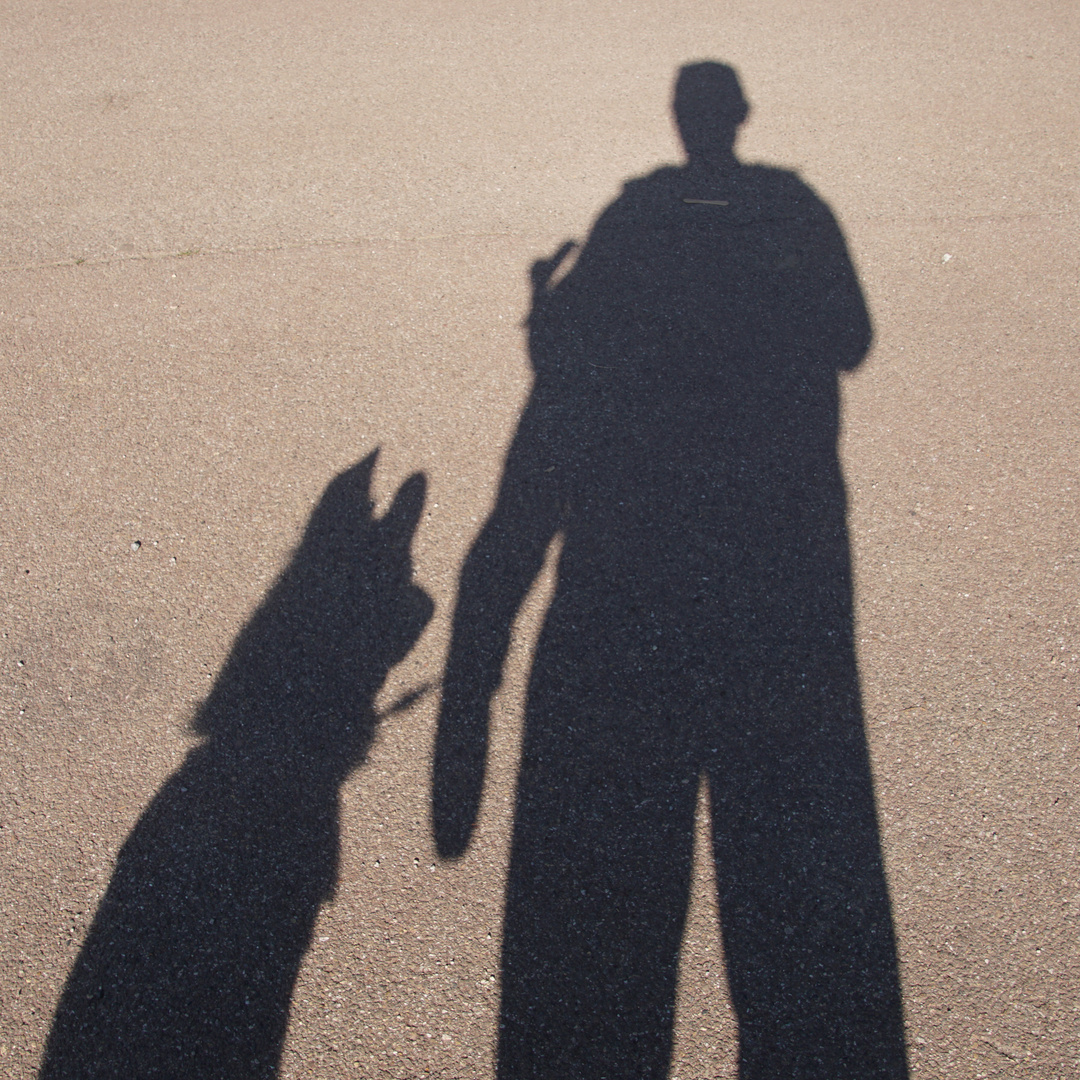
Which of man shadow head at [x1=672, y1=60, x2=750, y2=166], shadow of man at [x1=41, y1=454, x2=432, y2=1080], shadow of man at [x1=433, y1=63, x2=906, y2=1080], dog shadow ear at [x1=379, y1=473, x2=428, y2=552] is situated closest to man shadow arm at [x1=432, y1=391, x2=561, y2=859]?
shadow of man at [x1=433, y1=63, x2=906, y2=1080]

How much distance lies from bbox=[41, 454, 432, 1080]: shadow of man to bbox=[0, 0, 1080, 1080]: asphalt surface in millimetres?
13

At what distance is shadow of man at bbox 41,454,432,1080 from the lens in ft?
8.48

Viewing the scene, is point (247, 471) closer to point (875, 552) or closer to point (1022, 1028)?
point (875, 552)

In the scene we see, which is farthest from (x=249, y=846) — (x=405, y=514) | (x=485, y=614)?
(x=405, y=514)

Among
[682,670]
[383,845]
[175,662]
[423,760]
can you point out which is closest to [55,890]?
[175,662]

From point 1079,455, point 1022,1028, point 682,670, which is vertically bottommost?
point 1022,1028

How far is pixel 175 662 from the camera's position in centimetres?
336

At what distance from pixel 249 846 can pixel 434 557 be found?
4.45 feet

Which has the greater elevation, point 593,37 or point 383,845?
point 593,37

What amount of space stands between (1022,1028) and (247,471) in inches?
146

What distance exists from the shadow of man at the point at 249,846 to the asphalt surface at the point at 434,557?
0.5 inches

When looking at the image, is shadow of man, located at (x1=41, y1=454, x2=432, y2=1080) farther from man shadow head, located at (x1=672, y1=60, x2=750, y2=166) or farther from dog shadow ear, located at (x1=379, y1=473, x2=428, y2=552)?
man shadow head, located at (x1=672, y1=60, x2=750, y2=166)

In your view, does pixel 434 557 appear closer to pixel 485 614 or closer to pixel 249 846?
pixel 485 614

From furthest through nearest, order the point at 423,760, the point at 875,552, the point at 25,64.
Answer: the point at 25,64 < the point at 875,552 < the point at 423,760
